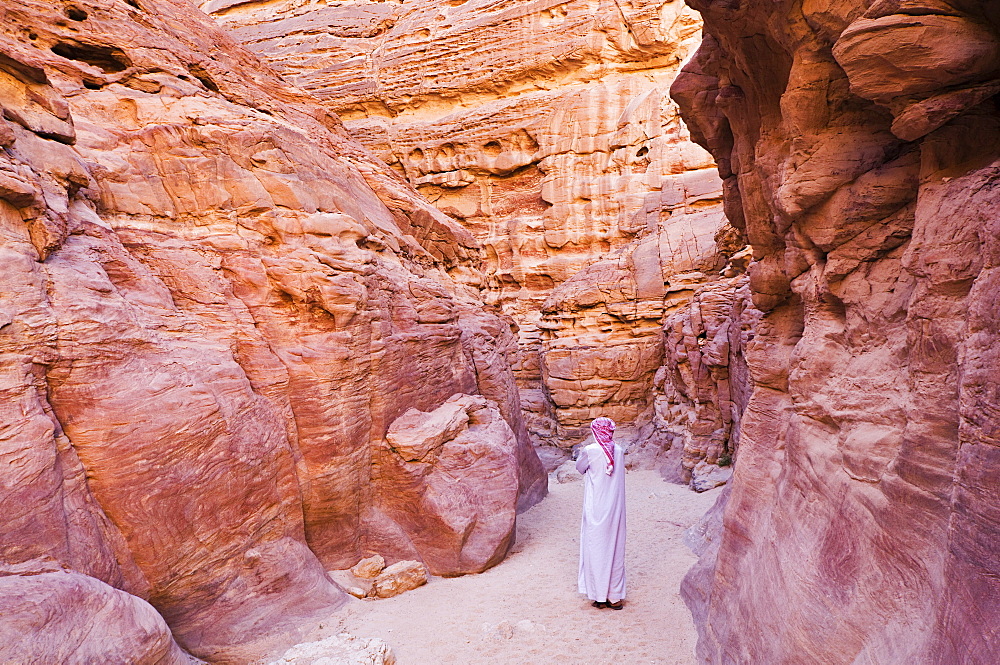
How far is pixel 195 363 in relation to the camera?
5871 mm

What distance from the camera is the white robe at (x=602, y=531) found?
20.9 ft

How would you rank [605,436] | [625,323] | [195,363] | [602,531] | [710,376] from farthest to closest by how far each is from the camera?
[625,323] < [710,376] < [605,436] < [602,531] < [195,363]

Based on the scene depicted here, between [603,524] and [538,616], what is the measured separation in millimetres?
1313

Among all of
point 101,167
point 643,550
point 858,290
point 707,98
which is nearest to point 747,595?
point 858,290

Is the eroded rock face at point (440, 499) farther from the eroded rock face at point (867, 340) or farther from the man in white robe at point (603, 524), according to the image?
the eroded rock face at point (867, 340)

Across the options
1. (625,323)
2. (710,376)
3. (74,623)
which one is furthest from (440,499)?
(625,323)

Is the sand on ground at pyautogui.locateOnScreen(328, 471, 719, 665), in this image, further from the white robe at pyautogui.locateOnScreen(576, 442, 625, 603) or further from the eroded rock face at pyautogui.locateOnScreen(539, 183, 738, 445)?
the eroded rock face at pyautogui.locateOnScreen(539, 183, 738, 445)

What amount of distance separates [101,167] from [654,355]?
665 inches

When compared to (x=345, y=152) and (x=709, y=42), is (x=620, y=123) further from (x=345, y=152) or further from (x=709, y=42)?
(x=709, y=42)

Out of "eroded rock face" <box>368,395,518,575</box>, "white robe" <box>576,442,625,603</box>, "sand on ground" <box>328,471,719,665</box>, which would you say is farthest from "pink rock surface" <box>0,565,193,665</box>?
"white robe" <box>576,442,625,603</box>

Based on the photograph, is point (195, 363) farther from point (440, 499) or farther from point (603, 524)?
point (603, 524)

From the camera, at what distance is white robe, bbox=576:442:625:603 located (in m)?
6.36

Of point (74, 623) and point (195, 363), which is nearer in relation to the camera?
point (74, 623)

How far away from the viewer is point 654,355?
63.5 feet
